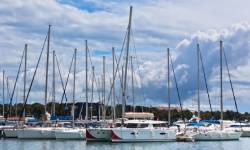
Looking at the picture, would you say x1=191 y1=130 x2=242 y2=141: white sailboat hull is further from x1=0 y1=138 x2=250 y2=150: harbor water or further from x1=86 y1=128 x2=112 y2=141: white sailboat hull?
x1=86 y1=128 x2=112 y2=141: white sailboat hull

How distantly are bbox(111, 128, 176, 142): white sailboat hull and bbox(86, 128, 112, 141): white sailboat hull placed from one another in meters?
1.92

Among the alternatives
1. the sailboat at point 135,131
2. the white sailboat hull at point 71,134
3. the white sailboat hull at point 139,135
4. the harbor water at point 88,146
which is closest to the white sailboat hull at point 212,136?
the harbor water at point 88,146

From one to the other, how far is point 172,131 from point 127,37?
16165 millimetres

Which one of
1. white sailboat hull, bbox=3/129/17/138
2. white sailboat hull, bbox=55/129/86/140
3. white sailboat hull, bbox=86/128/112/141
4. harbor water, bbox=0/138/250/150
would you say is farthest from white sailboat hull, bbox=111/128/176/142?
white sailboat hull, bbox=3/129/17/138

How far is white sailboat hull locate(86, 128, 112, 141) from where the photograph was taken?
248ft

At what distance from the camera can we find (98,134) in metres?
76.2

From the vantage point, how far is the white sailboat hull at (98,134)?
75.7 m

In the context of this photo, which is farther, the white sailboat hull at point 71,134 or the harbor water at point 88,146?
the white sailboat hull at point 71,134

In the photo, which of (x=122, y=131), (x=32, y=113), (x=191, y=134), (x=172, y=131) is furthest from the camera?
(x=32, y=113)

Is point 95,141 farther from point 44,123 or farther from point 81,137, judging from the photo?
point 44,123

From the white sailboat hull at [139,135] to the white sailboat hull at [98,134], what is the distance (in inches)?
75.6

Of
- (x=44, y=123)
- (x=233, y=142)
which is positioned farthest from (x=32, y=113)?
(x=233, y=142)

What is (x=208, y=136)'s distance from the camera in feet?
284

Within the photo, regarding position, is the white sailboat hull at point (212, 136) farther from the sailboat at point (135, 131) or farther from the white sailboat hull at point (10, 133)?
the white sailboat hull at point (10, 133)
